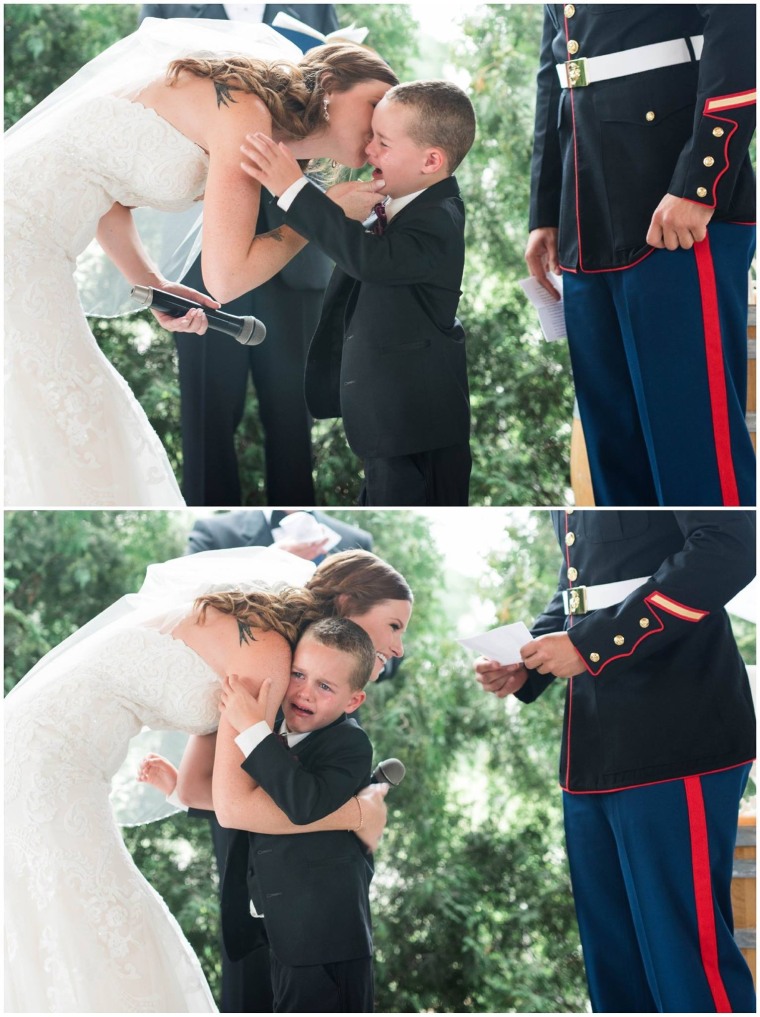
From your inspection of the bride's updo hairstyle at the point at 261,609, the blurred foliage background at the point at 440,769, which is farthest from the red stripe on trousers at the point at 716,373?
the blurred foliage background at the point at 440,769

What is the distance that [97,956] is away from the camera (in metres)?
1.87

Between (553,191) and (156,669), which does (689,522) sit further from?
(156,669)

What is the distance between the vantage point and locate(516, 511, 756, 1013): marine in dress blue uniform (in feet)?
6.44

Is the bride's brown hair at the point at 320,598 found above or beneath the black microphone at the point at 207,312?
beneath

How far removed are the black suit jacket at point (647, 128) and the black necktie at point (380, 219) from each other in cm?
35

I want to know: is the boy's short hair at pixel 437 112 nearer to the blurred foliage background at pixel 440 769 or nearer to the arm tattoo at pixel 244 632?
the arm tattoo at pixel 244 632

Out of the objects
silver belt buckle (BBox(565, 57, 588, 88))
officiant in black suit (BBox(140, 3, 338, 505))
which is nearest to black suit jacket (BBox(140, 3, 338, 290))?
officiant in black suit (BBox(140, 3, 338, 505))

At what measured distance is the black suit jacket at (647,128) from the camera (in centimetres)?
187

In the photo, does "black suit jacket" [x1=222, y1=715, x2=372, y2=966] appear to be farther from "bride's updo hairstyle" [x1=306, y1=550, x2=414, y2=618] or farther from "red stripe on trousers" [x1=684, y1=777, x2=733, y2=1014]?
"red stripe on trousers" [x1=684, y1=777, x2=733, y2=1014]

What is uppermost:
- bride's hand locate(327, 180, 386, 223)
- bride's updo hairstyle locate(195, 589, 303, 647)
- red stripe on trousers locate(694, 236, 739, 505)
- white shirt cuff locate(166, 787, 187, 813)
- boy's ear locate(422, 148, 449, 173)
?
boy's ear locate(422, 148, 449, 173)

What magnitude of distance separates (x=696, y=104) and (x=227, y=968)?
209 cm

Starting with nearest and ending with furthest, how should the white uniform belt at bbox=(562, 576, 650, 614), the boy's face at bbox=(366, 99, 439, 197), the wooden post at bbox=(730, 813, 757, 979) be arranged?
the boy's face at bbox=(366, 99, 439, 197) → the white uniform belt at bbox=(562, 576, 650, 614) → the wooden post at bbox=(730, 813, 757, 979)

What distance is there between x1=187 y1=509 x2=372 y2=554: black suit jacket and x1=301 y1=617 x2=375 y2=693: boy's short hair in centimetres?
57

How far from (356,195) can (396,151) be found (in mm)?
105
